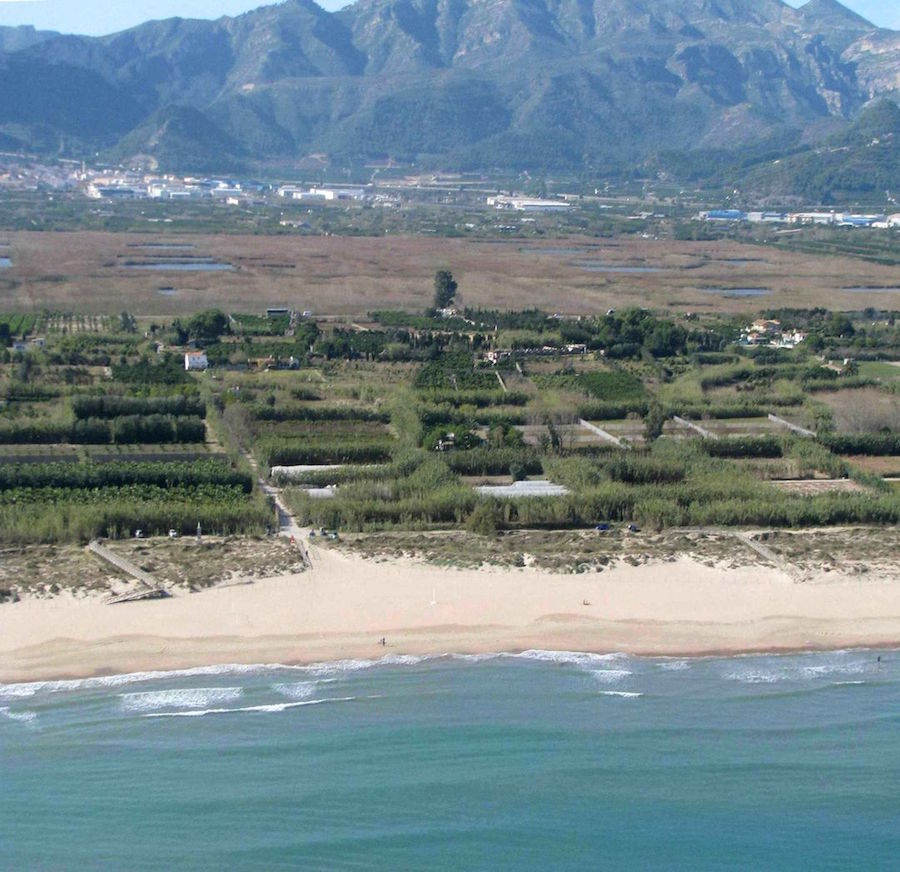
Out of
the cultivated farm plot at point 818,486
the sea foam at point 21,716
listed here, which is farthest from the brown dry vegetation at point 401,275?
the sea foam at point 21,716

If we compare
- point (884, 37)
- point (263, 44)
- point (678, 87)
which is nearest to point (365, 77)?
point (263, 44)

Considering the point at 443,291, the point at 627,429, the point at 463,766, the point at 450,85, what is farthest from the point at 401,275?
the point at 450,85

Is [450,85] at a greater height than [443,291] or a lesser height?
greater

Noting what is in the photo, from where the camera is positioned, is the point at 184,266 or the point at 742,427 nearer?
the point at 742,427

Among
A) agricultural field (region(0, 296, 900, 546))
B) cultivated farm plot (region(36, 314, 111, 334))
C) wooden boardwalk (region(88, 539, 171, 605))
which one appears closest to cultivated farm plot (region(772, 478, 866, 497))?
agricultural field (region(0, 296, 900, 546))

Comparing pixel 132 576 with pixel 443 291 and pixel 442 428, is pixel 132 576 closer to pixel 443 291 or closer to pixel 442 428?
pixel 442 428

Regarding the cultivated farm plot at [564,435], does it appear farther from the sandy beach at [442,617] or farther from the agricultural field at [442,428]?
the sandy beach at [442,617]

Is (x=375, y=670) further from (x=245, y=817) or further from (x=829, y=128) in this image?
(x=829, y=128)
